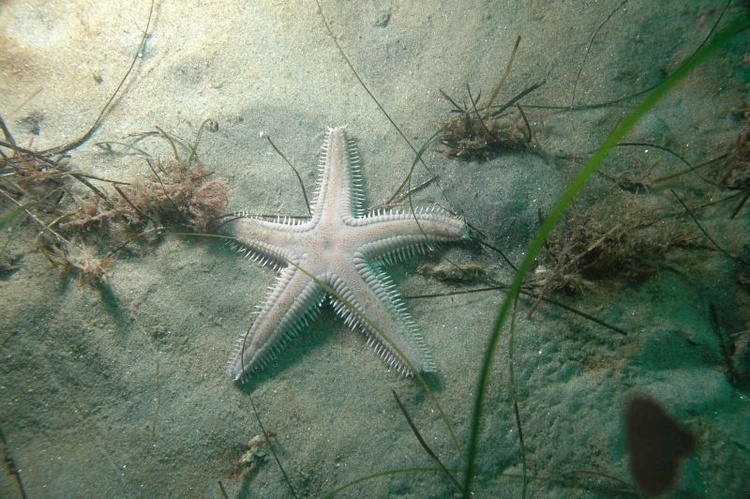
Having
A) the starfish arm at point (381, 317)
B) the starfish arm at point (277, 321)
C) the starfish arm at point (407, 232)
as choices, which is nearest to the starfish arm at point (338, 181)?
the starfish arm at point (407, 232)

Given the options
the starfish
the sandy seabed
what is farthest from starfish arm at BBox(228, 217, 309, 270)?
the sandy seabed

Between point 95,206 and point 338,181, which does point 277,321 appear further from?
point 95,206

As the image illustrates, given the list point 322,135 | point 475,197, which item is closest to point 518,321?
point 475,197

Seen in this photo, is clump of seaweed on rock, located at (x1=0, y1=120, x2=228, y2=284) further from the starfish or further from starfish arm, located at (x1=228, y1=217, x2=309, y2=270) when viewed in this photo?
the starfish

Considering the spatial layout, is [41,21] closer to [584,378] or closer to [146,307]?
[146,307]

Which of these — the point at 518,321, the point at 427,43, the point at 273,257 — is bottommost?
the point at 518,321

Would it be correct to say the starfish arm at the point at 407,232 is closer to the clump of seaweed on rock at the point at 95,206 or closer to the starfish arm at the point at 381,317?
the starfish arm at the point at 381,317

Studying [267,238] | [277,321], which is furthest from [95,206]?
[277,321]
